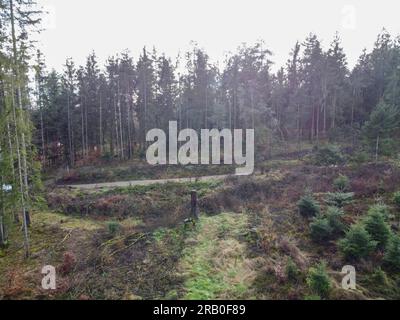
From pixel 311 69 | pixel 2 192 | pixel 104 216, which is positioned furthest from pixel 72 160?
pixel 311 69

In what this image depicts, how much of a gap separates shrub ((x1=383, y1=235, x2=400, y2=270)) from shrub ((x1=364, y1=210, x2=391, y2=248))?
642 mm

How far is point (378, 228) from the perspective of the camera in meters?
8.19

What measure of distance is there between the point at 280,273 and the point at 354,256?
103 inches

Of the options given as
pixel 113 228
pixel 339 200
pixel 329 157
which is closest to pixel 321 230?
pixel 339 200

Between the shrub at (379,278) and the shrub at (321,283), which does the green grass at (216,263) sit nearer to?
the shrub at (321,283)

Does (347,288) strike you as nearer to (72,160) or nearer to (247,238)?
(247,238)

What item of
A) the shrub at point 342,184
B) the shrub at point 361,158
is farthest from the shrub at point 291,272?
the shrub at point 361,158

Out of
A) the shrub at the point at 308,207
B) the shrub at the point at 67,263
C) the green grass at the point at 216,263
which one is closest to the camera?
the green grass at the point at 216,263

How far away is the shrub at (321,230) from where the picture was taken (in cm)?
893

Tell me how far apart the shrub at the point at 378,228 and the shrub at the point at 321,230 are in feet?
3.91

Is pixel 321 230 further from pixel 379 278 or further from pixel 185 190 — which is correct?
pixel 185 190

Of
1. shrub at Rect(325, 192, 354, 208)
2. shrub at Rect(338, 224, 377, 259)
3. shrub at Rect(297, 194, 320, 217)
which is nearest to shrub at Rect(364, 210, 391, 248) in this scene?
shrub at Rect(338, 224, 377, 259)

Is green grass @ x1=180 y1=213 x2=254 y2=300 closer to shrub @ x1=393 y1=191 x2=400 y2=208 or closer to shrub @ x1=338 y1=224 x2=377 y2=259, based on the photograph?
shrub @ x1=338 y1=224 x2=377 y2=259

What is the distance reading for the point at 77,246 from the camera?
31.7 ft
